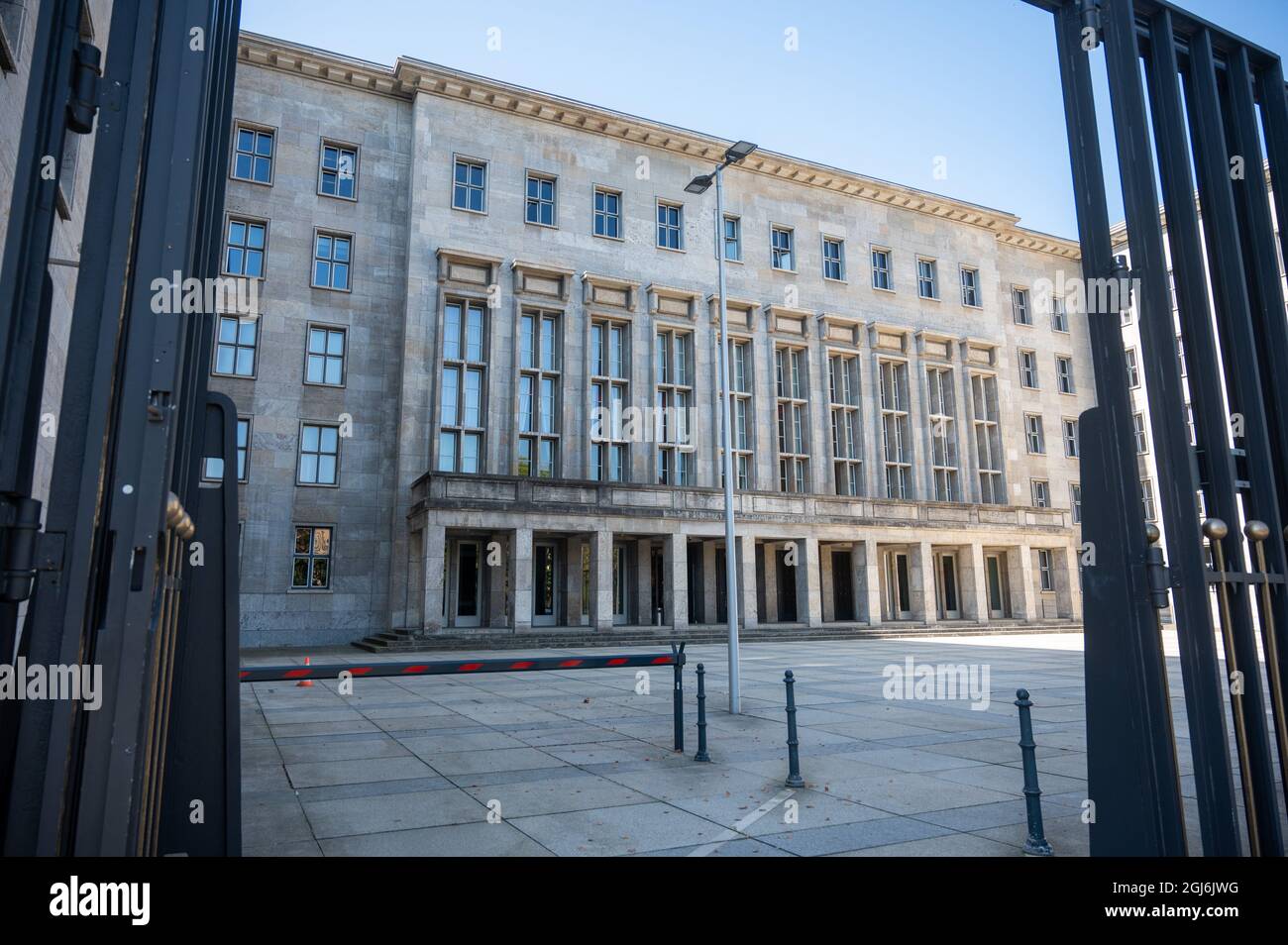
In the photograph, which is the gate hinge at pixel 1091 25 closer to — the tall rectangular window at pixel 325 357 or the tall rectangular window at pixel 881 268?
the tall rectangular window at pixel 325 357

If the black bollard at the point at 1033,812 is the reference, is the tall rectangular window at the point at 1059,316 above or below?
above

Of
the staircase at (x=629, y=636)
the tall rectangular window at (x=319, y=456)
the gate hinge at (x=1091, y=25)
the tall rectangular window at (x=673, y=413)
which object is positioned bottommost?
the staircase at (x=629, y=636)

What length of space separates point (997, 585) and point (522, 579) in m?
27.6

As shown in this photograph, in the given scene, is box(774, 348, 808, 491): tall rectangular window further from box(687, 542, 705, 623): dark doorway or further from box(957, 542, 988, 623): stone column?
box(957, 542, 988, 623): stone column

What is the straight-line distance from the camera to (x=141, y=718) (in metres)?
2.56

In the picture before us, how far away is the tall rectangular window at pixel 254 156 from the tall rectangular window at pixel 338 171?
70.3 inches

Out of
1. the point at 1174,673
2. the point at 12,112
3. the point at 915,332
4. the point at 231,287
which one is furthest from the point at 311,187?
the point at 1174,673

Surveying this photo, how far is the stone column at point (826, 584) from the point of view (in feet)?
121

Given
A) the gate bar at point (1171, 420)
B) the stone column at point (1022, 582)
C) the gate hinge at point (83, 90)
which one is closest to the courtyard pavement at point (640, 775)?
the gate bar at point (1171, 420)

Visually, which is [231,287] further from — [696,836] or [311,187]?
[696,836]

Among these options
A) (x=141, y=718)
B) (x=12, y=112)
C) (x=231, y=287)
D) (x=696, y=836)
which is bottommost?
(x=696, y=836)

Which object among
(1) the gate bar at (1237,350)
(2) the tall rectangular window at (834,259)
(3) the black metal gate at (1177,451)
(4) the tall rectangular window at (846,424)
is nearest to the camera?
(3) the black metal gate at (1177,451)
